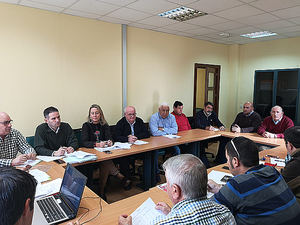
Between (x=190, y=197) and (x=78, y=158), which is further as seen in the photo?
(x=78, y=158)

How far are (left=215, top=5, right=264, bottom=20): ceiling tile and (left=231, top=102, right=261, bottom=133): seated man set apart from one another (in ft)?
5.79

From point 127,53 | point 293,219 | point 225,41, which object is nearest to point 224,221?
point 293,219

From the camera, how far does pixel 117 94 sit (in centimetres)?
443

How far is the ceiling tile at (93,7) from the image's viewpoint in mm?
3209

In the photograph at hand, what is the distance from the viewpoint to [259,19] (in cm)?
396

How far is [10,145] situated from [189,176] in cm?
230

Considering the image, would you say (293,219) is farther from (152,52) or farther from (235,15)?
(152,52)

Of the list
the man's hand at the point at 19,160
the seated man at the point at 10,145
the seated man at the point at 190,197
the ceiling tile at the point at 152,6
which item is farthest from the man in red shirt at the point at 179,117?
the seated man at the point at 190,197

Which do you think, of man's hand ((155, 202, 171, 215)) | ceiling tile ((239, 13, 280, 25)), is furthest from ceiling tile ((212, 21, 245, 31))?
man's hand ((155, 202, 171, 215))

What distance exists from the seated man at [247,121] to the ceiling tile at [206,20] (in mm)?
1765

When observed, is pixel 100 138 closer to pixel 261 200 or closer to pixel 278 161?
pixel 278 161

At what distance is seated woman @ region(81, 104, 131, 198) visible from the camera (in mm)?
3152

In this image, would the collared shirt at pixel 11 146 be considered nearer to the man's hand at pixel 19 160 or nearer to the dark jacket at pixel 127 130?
the man's hand at pixel 19 160

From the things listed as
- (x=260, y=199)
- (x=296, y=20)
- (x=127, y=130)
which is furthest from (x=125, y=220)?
(x=296, y=20)
